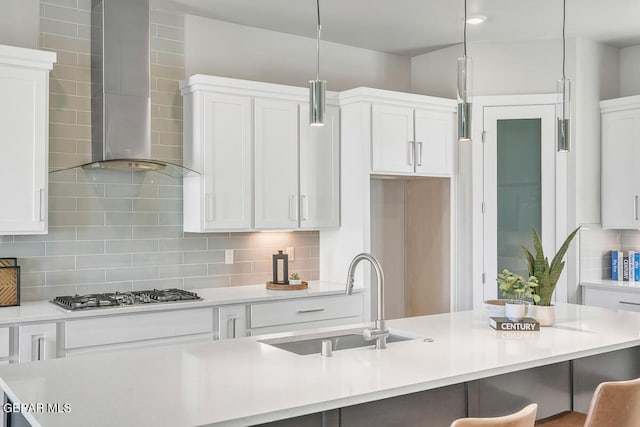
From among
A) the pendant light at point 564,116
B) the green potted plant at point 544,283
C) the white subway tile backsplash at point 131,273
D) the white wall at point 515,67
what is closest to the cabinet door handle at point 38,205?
the white subway tile backsplash at point 131,273

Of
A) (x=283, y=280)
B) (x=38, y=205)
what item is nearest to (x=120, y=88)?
(x=38, y=205)

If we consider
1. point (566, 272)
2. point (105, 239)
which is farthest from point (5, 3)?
point (566, 272)

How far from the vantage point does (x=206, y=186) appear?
418 cm

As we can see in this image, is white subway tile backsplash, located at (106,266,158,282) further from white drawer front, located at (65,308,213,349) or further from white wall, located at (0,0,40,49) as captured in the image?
white wall, located at (0,0,40,49)

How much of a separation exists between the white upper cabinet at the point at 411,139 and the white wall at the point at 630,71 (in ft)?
5.10

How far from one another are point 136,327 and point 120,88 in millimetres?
1450

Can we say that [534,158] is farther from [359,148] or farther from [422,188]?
[359,148]

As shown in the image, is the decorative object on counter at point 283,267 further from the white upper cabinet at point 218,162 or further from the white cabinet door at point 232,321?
the white cabinet door at point 232,321

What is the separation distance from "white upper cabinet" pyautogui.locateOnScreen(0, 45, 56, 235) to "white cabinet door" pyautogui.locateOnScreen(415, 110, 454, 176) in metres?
2.66

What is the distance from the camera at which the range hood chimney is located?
388 cm

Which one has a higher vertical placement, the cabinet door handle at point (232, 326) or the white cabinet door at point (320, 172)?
the white cabinet door at point (320, 172)

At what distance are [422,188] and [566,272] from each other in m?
1.33

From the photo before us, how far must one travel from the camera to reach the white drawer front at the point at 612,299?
480cm

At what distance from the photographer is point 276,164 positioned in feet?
14.7
